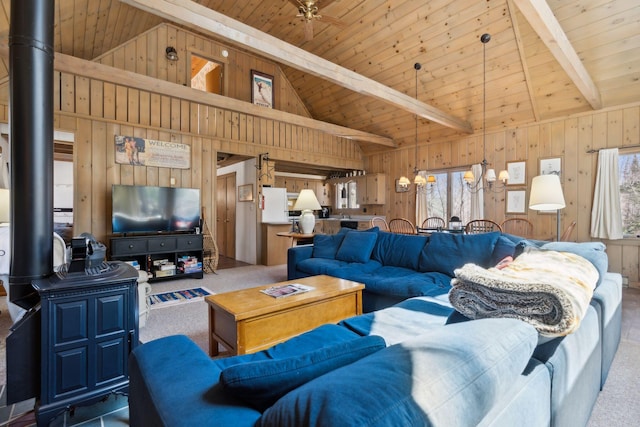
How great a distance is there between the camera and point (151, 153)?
16.7 ft

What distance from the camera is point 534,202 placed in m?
3.27

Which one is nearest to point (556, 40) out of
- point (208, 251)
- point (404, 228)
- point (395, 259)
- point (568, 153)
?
point (568, 153)

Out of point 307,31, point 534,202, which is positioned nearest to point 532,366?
point 534,202

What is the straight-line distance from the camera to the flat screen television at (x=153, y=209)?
4508 mm

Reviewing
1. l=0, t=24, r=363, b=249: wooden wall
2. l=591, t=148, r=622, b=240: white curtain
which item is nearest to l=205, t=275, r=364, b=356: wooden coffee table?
l=0, t=24, r=363, b=249: wooden wall

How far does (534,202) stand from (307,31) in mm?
3171

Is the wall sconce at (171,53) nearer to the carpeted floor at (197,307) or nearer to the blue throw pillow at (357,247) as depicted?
the carpeted floor at (197,307)

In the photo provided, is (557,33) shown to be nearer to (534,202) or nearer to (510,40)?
(510,40)

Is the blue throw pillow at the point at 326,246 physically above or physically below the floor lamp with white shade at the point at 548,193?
below

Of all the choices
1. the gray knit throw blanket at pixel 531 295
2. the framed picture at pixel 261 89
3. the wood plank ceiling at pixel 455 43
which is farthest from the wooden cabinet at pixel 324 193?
the gray knit throw blanket at pixel 531 295

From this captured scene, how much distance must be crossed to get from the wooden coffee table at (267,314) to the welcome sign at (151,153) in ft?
12.1

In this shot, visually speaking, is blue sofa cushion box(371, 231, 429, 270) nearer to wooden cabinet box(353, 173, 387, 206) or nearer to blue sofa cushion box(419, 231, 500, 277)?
blue sofa cushion box(419, 231, 500, 277)

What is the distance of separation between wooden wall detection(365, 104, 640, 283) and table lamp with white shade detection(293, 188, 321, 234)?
3.29 m

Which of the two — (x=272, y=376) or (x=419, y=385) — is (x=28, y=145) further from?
(x=419, y=385)
